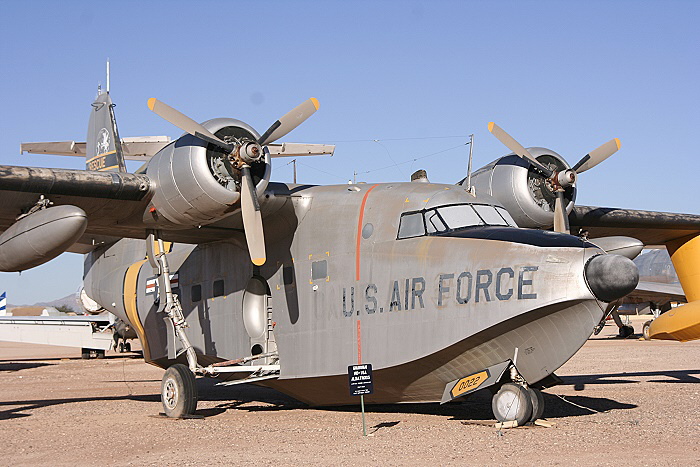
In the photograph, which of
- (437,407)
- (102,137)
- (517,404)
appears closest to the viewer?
(517,404)

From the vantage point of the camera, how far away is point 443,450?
334 inches

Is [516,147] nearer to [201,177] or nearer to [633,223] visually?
[633,223]

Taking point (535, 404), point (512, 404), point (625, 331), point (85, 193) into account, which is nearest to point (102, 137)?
point (85, 193)

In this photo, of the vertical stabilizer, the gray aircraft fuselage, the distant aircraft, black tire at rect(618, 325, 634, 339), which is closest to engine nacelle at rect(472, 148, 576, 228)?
the distant aircraft

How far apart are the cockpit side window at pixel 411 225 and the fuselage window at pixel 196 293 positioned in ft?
16.0

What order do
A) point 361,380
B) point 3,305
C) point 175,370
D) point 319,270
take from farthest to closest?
point 3,305, point 175,370, point 319,270, point 361,380

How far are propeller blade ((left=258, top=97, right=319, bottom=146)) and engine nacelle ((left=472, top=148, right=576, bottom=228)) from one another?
3.22 m

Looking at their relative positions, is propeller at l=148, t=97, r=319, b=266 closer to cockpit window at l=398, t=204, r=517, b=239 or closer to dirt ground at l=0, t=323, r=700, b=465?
cockpit window at l=398, t=204, r=517, b=239

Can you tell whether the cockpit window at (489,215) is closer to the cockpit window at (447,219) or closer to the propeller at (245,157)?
the cockpit window at (447,219)

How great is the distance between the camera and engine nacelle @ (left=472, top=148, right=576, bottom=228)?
1312 centimetres

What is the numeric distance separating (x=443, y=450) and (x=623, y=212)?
9.16 meters

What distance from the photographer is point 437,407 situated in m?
12.5

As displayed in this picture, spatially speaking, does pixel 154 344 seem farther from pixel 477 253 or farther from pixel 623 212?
pixel 623 212

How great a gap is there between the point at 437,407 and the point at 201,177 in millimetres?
5361
